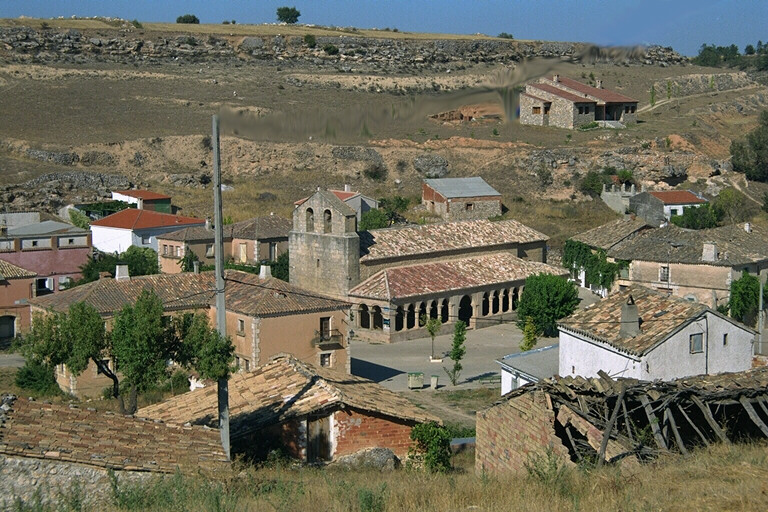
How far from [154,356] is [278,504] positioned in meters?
8.23

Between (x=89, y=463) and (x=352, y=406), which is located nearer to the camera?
(x=89, y=463)

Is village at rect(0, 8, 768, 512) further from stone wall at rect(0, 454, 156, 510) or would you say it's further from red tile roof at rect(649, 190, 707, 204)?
red tile roof at rect(649, 190, 707, 204)

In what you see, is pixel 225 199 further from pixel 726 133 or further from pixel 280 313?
pixel 726 133

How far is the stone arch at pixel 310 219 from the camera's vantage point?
128ft

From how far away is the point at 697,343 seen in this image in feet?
69.5

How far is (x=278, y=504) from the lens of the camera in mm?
10758

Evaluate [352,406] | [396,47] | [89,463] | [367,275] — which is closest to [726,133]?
[396,47]

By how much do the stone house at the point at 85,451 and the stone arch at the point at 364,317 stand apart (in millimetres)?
21926

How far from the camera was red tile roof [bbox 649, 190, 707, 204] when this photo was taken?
51.5 metres

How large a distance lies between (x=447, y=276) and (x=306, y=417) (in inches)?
863

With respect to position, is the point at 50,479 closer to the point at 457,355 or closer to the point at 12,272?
the point at 457,355

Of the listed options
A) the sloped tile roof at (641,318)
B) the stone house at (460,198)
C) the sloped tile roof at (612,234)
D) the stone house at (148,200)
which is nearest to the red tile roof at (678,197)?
the sloped tile roof at (612,234)

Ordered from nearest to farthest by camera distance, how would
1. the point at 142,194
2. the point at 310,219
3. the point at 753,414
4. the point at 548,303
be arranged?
1. the point at 753,414
2. the point at 548,303
3. the point at 310,219
4. the point at 142,194

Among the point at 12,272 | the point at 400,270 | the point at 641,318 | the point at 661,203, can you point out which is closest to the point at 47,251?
the point at 12,272
